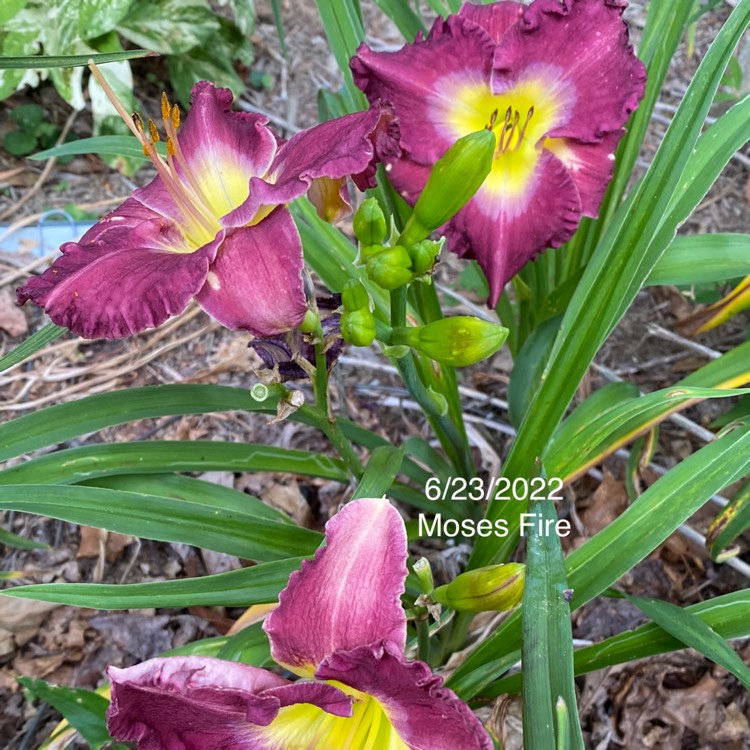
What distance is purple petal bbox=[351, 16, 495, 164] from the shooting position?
0.95 metres

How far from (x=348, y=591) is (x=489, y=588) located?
6.8 inches

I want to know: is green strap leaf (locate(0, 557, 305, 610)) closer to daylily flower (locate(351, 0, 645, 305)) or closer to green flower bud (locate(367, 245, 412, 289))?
green flower bud (locate(367, 245, 412, 289))

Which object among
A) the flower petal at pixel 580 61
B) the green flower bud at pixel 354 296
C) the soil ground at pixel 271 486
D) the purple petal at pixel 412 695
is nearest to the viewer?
the purple petal at pixel 412 695

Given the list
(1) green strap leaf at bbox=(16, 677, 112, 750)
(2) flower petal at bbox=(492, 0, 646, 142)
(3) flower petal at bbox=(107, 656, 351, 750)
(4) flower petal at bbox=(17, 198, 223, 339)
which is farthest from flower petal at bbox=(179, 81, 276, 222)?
(1) green strap leaf at bbox=(16, 677, 112, 750)

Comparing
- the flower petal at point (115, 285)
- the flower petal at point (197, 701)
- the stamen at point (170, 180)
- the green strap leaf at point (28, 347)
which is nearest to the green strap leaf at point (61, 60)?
the stamen at point (170, 180)

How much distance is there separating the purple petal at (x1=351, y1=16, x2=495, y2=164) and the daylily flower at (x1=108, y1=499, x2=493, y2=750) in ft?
1.77

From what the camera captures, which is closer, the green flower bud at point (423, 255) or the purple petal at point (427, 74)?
the green flower bud at point (423, 255)

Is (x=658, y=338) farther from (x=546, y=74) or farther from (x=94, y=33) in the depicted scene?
(x=94, y=33)

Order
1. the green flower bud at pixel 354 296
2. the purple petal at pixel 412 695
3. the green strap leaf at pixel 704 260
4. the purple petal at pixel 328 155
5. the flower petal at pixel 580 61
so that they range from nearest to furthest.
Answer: the purple petal at pixel 412 695 → the purple petal at pixel 328 155 → the green flower bud at pixel 354 296 → the flower petal at pixel 580 61 → the green strap leaf at pixel 704 260

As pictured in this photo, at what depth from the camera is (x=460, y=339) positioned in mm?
757

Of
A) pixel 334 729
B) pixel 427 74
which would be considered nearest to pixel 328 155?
pixel 427 74

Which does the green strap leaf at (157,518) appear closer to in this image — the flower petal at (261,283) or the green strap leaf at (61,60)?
the flower petal at (261,283)

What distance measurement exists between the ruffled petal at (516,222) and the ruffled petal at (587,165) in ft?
0.12

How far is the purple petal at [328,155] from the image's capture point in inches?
26.8
